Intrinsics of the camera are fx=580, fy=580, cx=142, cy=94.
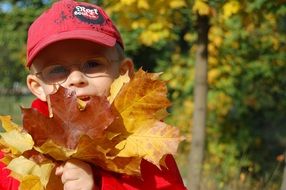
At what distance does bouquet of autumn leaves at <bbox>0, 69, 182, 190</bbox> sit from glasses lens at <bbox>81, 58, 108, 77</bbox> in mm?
170

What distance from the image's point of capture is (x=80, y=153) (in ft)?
5.36

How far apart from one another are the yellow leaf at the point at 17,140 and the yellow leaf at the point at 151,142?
27cm

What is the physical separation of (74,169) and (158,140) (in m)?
0.26

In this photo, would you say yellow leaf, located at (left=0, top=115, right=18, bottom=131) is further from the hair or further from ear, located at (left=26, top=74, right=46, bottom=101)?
the hair

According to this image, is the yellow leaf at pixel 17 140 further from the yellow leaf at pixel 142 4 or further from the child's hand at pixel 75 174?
the yellow leaf at pixel 142 4

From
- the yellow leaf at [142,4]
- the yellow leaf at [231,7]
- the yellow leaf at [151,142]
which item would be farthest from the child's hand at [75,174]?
the yellow leaf at [231,7]

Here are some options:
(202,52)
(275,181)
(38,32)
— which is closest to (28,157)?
(38,32)

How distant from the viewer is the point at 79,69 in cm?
189

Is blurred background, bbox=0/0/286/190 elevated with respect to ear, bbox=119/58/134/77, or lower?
lower

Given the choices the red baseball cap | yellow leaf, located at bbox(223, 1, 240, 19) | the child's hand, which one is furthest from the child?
yellow leaf, located at bbox(223, 1, 240, 19)

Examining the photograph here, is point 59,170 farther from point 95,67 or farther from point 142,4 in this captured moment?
point 142,4

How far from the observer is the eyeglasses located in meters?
1.89

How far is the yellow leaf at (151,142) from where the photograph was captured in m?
1.67

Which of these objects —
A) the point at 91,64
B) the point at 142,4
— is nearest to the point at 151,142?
the point at 91,64
